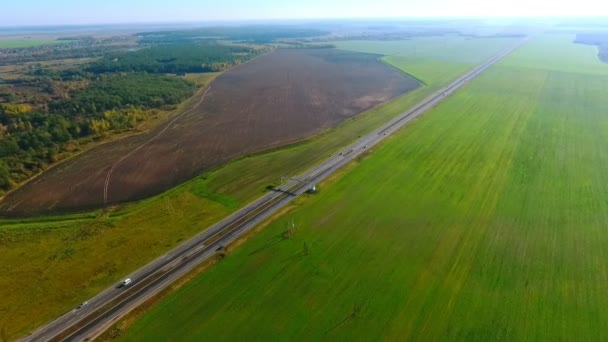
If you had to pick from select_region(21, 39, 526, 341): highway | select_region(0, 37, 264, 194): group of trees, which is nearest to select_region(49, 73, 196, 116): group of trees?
select_region(0, 37, 264, 194): group of trees

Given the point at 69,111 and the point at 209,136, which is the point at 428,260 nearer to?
the point at 209,136

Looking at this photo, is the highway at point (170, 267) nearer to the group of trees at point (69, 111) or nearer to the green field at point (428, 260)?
the green field at point (428, 260)

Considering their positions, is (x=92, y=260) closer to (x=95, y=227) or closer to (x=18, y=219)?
(x=95, y=227)

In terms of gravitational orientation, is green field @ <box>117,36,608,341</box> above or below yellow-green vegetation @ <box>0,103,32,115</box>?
below

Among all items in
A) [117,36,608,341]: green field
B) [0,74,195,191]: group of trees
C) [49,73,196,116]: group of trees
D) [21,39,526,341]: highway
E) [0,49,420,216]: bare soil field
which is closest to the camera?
[117,36,608,341]: green field

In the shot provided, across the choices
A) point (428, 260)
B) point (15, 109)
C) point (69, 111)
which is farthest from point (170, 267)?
point (15, 109)

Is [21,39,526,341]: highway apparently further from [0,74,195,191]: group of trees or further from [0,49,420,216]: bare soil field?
[0,74,195,191]: group of trees
